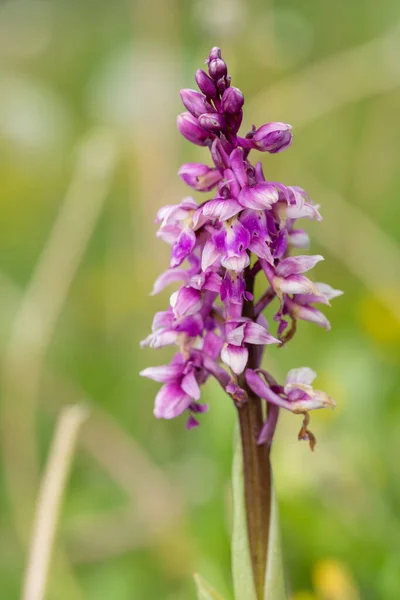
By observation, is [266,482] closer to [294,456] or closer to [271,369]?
[294,456]

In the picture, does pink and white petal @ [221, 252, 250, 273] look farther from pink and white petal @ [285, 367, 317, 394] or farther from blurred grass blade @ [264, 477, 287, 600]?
blurred grass blade @ [264, 477, 287, 600]

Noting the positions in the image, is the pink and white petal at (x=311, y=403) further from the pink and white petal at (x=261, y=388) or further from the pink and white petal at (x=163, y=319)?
the pink and white petal at (x=163, y=319)

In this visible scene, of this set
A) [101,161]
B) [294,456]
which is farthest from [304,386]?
[101,161]

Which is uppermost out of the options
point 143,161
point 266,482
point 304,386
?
point 143,161

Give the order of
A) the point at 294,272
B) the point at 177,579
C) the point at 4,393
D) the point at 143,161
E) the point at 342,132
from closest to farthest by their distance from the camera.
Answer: the point at 294,272, the point at 177,579, the point at 4,393, the point at 143,161, the point at 342,132

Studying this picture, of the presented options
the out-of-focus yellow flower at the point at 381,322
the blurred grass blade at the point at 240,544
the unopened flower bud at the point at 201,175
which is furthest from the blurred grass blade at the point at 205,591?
the out-of-focus yellow flower at the point at 381,322

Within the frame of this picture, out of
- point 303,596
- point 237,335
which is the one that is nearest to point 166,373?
point 237,335

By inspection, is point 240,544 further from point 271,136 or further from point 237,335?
point 271,136
